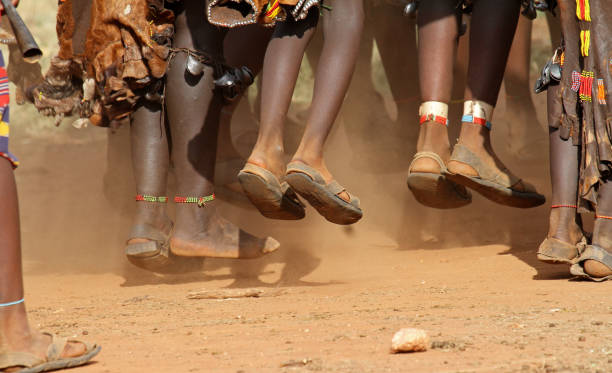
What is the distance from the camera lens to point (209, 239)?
3.32m

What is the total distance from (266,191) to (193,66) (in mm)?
804

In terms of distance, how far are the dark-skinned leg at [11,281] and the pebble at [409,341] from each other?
32.5 inches

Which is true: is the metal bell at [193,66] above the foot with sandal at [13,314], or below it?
above

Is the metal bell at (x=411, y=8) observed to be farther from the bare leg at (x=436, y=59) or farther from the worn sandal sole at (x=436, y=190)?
the worn sandal sole at (x=436, y=190)

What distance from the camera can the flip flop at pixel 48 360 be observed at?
5.95 ft

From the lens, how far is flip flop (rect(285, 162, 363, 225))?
110 inches

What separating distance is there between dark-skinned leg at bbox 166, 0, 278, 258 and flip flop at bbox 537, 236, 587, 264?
110cm

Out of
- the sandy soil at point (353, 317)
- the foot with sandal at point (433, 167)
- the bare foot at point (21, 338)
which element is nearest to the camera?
the sandy soil at point (353, 317)

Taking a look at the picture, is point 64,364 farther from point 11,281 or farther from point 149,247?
point 149,247

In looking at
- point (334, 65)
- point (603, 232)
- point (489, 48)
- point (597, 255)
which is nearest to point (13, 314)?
point (334, 65)

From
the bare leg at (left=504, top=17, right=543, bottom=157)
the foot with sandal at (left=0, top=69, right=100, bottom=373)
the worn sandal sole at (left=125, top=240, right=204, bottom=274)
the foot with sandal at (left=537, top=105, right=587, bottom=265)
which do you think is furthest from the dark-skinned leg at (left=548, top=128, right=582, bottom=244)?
the foot with sandal at (left=0, top=69, right=100, bottom=373)

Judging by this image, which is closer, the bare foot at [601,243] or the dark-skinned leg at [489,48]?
the bare foot at [601,243]

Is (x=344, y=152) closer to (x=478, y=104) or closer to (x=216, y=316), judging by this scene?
(x=478, y=104)

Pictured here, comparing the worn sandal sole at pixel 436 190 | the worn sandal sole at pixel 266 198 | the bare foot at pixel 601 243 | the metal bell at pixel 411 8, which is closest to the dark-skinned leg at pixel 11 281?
the worn sandal sole at pixel 266 198
